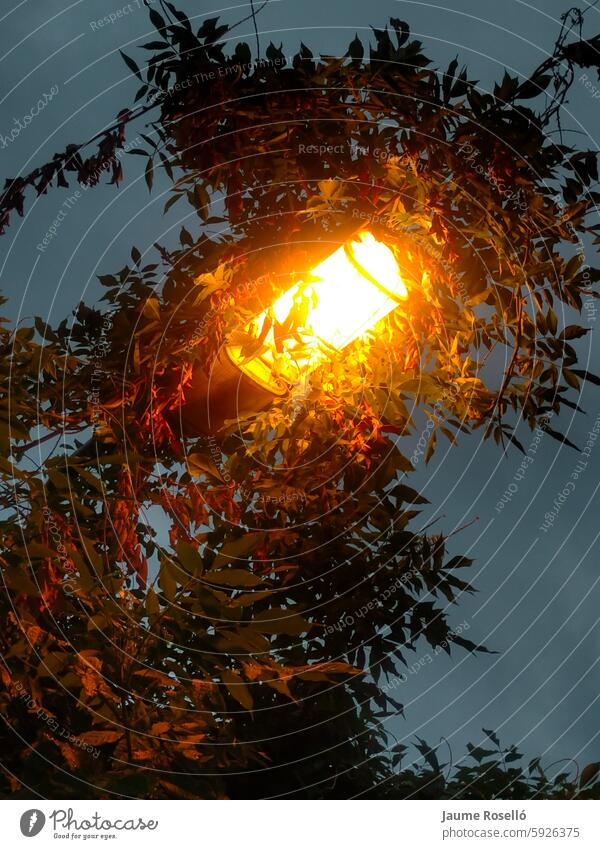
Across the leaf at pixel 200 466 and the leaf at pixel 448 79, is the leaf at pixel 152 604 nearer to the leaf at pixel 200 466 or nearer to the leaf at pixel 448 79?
the leaf at pixel 200 466

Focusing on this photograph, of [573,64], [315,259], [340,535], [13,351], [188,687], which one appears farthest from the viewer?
[340,535]

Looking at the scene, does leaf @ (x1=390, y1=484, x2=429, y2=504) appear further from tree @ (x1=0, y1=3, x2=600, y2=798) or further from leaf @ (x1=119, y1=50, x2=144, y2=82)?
leaf @ (x1=119, y1=50, x2=144, y2=82)

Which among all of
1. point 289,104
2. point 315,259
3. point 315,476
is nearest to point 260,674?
point 315,476

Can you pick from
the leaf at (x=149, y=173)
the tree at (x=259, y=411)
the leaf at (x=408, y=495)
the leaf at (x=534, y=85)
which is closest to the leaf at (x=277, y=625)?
the tree at (x=259, y=411)

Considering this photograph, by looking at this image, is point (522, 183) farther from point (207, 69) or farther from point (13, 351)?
point (13, 351)

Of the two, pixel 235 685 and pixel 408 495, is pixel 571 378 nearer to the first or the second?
pixel 408 495

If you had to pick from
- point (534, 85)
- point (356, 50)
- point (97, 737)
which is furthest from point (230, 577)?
point (534, 85)

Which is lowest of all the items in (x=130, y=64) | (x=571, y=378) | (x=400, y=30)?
(x=571, y=378)

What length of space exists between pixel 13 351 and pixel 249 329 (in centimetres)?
91

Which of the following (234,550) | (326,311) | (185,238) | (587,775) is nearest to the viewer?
(234,550)

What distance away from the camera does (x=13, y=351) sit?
295 centimetres

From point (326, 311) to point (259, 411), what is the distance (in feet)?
1.60
